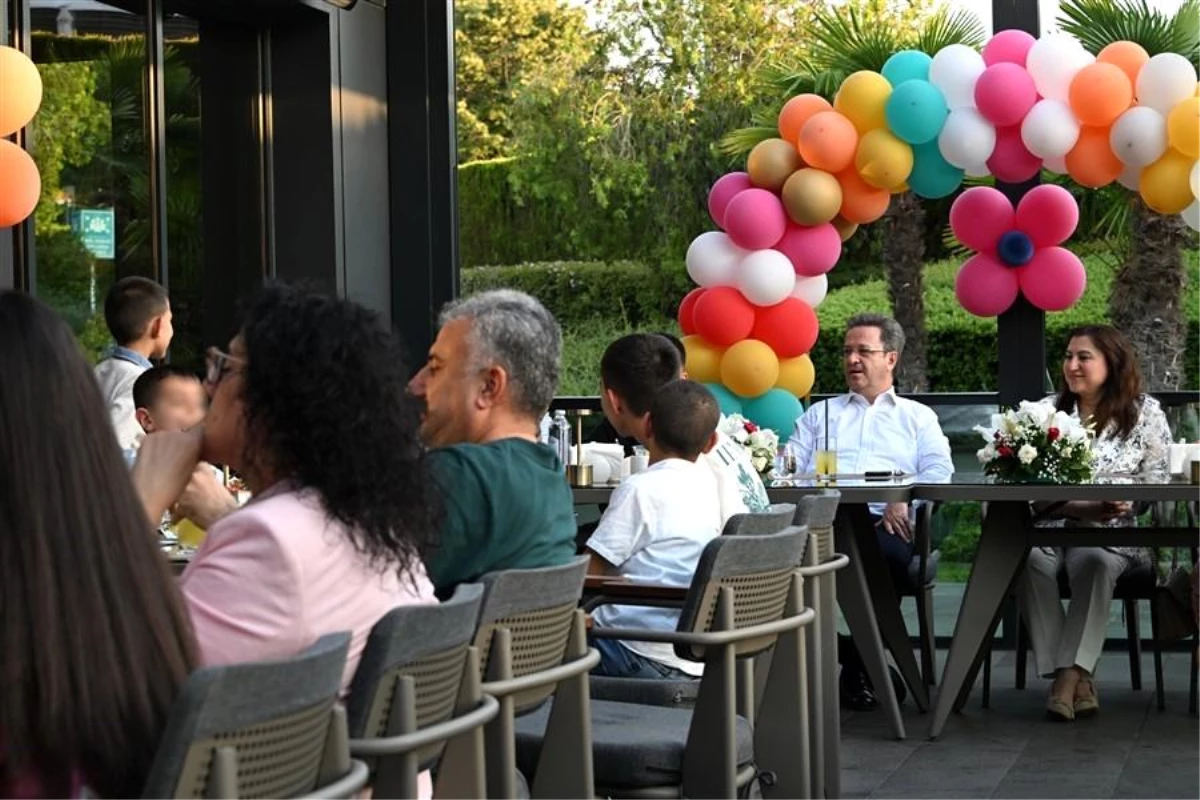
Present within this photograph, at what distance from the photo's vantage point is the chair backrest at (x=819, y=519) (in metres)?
4.68

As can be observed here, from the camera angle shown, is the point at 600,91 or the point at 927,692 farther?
the point at 600,91

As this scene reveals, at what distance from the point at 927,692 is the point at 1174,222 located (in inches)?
93.0

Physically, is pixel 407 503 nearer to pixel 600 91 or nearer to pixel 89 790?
pixel 89 790

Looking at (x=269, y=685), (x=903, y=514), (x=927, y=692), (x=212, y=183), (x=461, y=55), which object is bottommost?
(x=927, y=692)

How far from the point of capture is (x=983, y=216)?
7.92 meters

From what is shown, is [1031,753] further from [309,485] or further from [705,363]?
[309,485]

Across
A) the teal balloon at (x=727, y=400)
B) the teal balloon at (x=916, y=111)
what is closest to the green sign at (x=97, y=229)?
the teal balloon at (x=727, y=400)

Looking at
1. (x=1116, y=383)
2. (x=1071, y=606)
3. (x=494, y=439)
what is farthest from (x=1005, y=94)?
(x=494, y=439)

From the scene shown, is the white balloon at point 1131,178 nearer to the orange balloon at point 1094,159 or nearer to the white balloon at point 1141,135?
the orange balloon at point 1094,159

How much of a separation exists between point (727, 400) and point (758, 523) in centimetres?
367

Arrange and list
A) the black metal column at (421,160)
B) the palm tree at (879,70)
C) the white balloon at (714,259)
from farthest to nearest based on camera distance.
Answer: the black metal column at (421,160) < the palm tree at (879,70) < the white balloon at (714,259)

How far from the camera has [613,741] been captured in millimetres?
3664

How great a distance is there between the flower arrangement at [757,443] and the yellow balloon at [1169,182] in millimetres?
1859

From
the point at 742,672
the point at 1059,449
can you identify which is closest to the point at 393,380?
the point at 742,672
